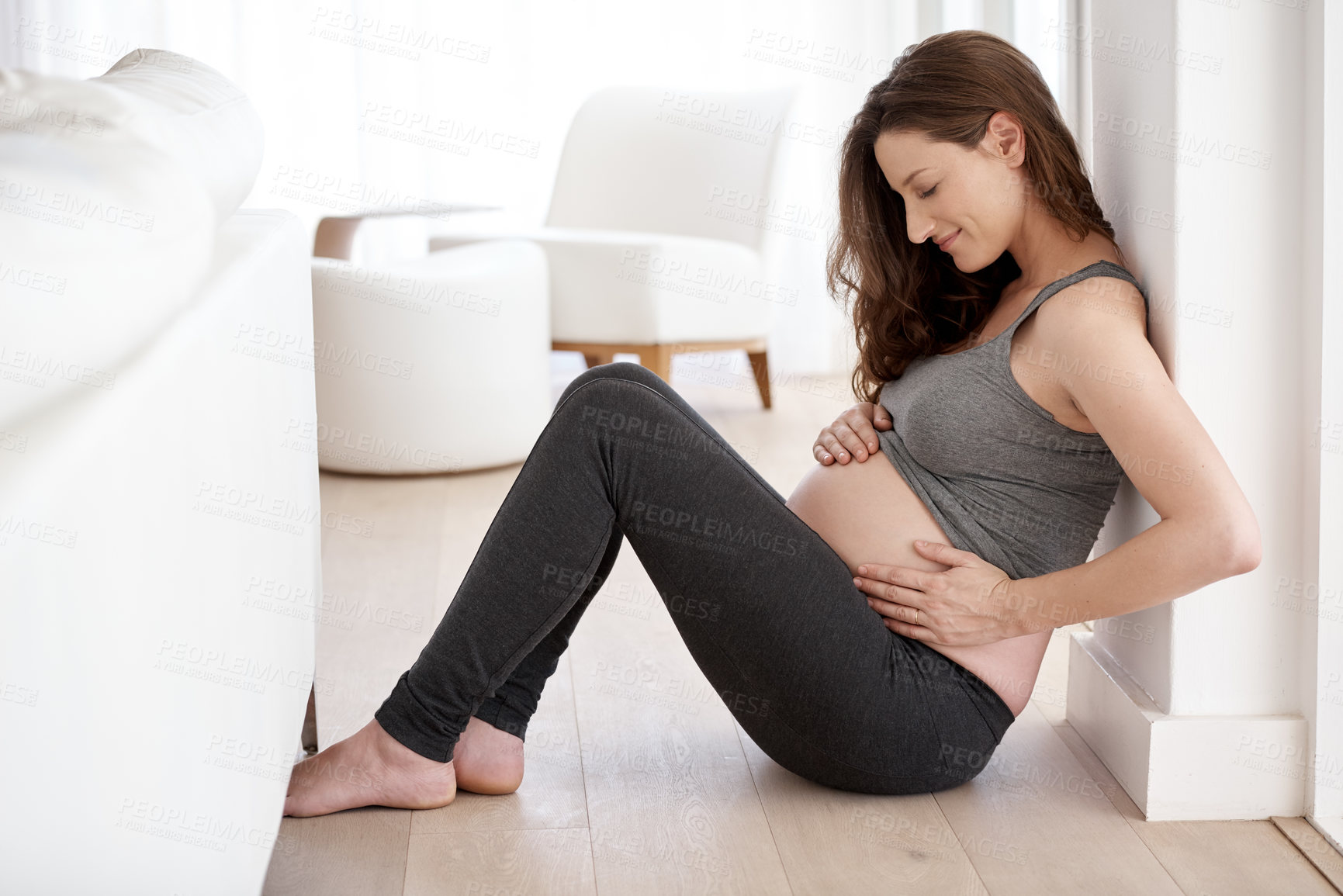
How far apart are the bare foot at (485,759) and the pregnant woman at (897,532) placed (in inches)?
0.7

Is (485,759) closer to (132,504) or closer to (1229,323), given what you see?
(132,504)

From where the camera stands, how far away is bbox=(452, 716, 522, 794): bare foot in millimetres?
1340

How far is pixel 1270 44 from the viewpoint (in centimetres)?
119

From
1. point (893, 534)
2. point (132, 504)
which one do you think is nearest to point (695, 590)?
point (893, 534)

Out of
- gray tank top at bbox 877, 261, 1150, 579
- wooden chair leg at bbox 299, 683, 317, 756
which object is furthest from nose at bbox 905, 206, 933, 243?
wooden chair leg at bbox 299, 683, 317, 756

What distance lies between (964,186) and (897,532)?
14.3 inches

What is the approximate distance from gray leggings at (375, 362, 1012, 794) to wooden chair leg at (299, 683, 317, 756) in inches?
8.5

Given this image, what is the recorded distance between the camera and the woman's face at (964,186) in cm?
123

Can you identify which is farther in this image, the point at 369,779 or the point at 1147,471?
the point at 369,779

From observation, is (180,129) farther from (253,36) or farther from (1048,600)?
(253,36)

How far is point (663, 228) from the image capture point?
3.81m

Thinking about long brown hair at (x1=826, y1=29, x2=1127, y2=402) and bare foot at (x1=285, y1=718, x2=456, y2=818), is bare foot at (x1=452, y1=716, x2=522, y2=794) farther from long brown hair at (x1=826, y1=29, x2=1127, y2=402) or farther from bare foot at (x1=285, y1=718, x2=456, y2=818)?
long brown hair at (x1=826, y1=29, x2=1127, y2=402)

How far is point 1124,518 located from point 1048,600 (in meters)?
0.24

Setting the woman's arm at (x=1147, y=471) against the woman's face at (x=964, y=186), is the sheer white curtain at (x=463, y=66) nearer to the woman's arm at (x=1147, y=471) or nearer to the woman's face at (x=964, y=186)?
the woman's face at (x=964, y=186)
